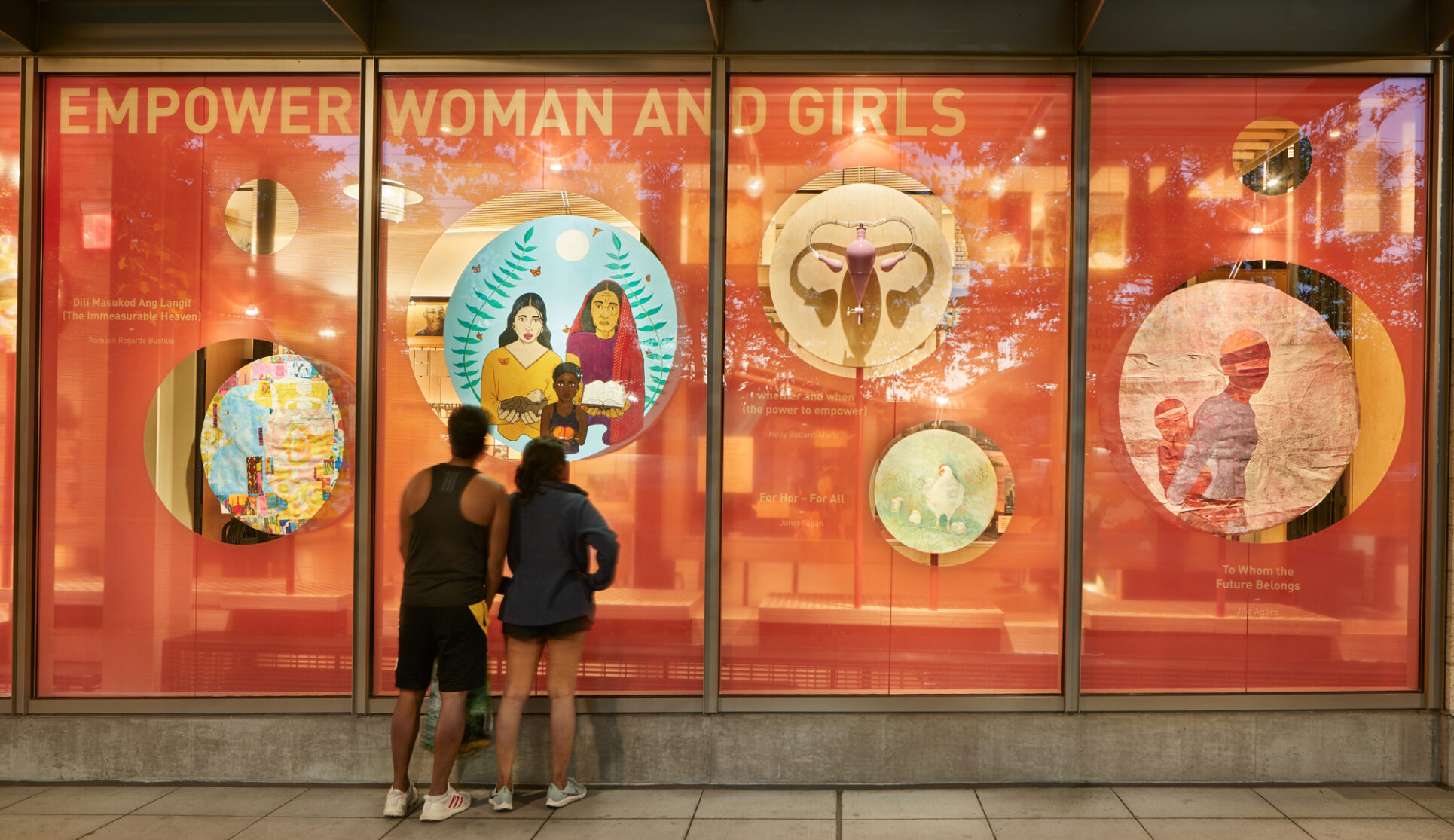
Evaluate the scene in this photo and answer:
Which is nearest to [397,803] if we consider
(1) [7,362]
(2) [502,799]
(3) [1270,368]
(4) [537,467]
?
(2) [502,799]

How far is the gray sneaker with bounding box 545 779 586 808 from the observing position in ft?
14.3

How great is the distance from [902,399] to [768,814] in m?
2.44

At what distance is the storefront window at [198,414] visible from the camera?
193 inches

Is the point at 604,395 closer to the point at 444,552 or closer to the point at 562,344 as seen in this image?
the point at 562,344

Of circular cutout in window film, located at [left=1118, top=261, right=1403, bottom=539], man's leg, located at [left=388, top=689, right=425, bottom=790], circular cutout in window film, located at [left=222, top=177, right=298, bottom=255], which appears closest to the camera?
man's leg, located at [left=388, top=689, right=425, bottom=790]

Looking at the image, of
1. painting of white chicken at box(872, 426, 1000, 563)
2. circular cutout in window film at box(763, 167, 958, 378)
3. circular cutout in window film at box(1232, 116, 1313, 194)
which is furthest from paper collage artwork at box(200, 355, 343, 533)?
circular cutout in window film at box(1232, 116, 1313, 194)

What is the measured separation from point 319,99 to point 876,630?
15.4 ft

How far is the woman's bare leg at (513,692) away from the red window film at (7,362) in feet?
10.6

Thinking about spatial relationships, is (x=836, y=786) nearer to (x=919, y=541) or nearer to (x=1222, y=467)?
(x=919, y=541)

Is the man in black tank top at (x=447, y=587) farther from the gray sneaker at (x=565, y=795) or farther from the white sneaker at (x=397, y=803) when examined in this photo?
the gray sneaker at (x=565, y=795)

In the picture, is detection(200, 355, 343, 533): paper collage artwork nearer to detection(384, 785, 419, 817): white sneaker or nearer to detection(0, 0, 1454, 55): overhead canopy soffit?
detection(384, 785, 419, 817): white sneaker

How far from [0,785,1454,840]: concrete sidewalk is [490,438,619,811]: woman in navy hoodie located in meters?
0.50

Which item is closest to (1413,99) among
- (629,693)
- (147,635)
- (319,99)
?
(629,693)

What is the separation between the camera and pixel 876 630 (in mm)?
4848
